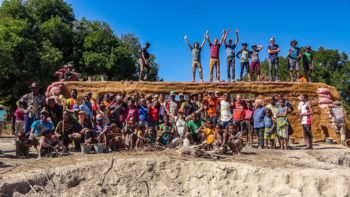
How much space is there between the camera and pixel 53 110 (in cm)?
664

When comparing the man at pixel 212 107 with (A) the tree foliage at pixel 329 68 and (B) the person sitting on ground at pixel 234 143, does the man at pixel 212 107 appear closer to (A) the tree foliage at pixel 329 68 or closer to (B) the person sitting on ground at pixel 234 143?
(B) the person sitting on ground at pixel 234 143

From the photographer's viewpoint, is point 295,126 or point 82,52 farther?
point 82,52

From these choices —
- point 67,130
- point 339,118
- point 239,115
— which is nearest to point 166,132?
point 239,115

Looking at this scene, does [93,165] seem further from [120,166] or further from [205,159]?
[205,159]

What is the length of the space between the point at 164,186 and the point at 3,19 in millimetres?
14861

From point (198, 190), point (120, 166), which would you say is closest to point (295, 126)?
point (198, 190)

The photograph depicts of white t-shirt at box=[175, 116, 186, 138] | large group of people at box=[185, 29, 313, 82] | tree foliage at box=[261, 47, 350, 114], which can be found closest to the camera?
white t-shirt at box=[175, 116, 186, 138]

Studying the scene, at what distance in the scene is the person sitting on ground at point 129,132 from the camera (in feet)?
21.9

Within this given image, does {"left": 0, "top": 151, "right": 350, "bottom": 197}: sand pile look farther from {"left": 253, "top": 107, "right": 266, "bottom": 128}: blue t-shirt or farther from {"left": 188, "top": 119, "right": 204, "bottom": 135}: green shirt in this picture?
{"left": 253, "top": 107, "right": 266, "bottom": 128}: blue t-shirt

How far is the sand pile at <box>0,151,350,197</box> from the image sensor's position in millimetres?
4508

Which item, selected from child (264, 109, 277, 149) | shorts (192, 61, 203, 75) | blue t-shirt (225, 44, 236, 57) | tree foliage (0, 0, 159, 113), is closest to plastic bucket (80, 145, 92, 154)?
child (264, 109, 277, 149)

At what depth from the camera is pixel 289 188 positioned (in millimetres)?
4551

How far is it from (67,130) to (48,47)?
36.4 feet

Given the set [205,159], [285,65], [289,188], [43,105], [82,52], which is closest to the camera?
[289,188]
